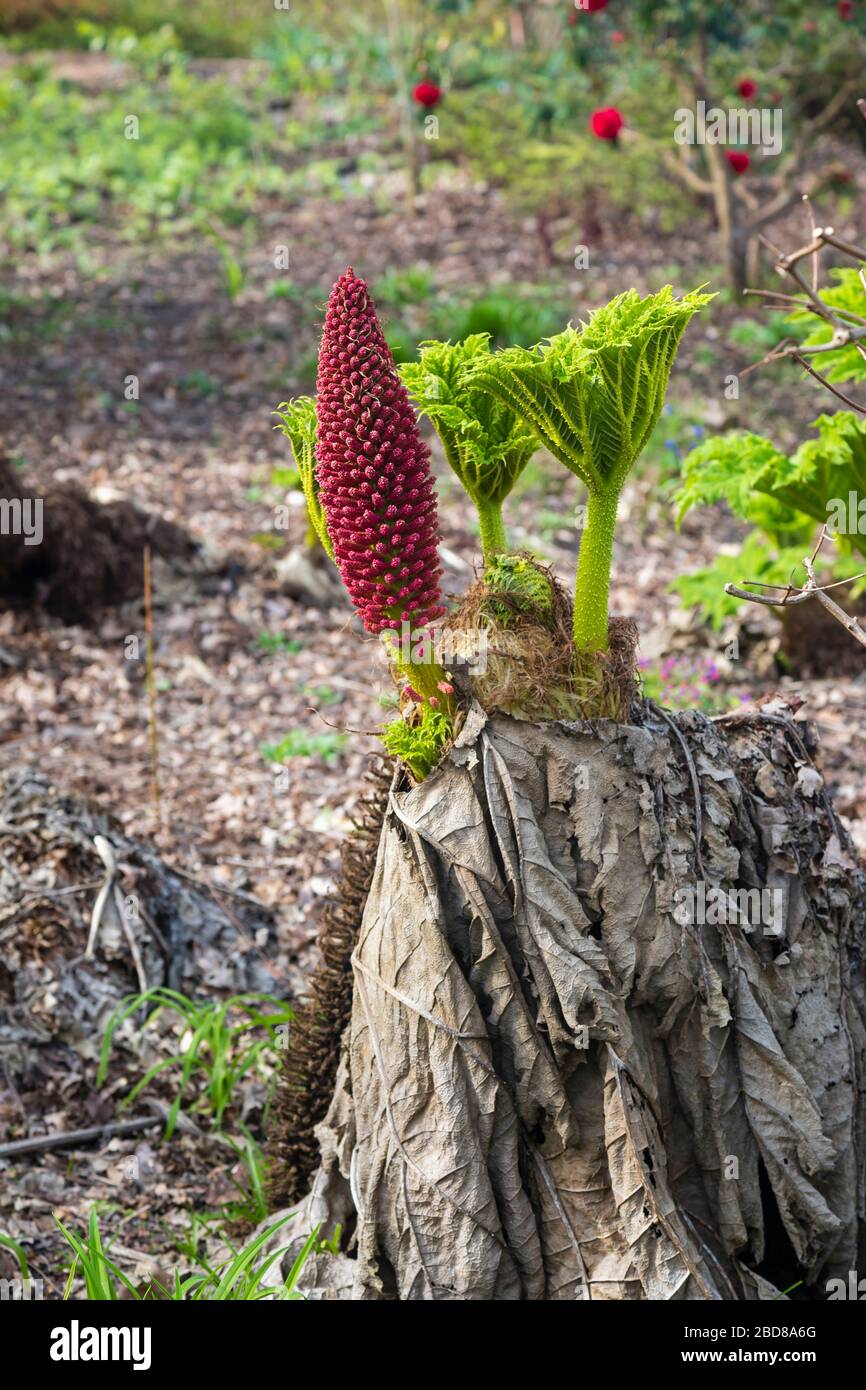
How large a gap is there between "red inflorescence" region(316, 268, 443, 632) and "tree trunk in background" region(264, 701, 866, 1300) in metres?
0.35

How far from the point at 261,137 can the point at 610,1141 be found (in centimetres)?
1255

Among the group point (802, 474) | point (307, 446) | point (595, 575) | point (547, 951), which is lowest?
point (547, 951)

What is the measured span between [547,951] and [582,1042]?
169 mm

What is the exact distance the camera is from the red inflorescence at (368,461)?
6.68ft

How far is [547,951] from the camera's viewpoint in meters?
2.27

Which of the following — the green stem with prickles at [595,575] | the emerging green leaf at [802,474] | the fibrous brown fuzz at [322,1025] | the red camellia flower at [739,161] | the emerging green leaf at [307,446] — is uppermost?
the red camellia flower at [739,161]

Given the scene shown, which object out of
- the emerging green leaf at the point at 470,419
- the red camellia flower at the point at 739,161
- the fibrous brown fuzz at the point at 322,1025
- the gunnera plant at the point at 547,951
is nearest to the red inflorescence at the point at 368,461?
the gunnera plant at the point at 547,951

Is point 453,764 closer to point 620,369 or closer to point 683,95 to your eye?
point 620,369

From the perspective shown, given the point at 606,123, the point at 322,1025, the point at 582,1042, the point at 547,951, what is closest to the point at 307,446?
the point at 547,951

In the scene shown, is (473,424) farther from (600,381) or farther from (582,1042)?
(582,1042)

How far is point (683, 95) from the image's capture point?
10.7 metres

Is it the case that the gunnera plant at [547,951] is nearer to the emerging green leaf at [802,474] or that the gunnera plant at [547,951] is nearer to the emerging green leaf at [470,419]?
the emerging green leaf at [470,419]
